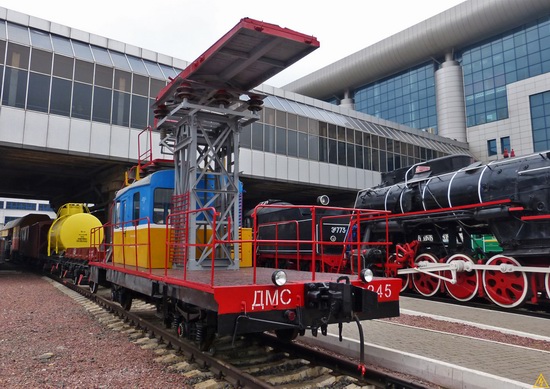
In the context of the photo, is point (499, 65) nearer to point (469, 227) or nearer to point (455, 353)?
point (469, 227)

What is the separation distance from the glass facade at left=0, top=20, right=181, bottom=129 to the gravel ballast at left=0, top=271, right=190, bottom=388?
1178cm

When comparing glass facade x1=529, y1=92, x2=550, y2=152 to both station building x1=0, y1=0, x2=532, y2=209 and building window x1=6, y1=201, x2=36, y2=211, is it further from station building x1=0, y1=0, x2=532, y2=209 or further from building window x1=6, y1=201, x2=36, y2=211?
building window x1=6, y1=201, x2=36, y2=211

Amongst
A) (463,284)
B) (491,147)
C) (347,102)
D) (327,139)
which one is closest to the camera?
(463,284)

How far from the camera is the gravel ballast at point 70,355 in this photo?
5035 mm

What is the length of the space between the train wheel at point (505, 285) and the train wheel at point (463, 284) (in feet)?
1.07

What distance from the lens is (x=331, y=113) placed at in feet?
106

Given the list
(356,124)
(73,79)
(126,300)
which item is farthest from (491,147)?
(126,300)

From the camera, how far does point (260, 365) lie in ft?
17.6

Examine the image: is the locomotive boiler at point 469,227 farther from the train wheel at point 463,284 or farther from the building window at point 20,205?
the building window at point 20,205

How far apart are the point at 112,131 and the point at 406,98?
42.9 m

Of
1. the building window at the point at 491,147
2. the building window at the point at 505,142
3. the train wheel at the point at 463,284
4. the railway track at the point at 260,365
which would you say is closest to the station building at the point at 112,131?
the railway track at the point at 260,365

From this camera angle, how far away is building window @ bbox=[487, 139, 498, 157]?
1720 inches

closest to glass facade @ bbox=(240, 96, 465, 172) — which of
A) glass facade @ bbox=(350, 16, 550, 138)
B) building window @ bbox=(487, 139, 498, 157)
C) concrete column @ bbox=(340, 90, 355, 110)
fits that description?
building window @ bbox=(487, 139, 498, 157)

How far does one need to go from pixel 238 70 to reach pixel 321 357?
488cm
